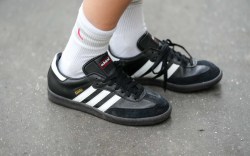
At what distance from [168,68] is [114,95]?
227mm

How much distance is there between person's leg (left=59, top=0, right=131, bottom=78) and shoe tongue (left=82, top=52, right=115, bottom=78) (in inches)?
0.5

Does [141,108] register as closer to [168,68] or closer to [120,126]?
[120,126]

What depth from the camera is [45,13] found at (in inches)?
74.4

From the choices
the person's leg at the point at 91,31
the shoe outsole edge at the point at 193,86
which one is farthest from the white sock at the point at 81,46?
the shoe outsole edge at the point at 193,86

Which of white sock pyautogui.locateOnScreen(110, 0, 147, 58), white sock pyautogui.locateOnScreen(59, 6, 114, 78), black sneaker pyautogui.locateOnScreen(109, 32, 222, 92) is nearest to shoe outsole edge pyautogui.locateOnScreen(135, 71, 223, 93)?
black sneaker pyautogui.locateOnScreen(109, 32, 222, 92)

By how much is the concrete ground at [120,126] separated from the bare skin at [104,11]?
30cm

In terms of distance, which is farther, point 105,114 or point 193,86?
point 193,86

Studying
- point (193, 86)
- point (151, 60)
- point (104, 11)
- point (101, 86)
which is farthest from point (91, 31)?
point (193, 86)

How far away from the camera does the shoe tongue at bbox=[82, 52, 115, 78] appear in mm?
1176

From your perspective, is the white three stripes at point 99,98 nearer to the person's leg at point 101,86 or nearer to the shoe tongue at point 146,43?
the person's leg at point 101,86

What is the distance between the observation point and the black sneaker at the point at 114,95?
118 cm

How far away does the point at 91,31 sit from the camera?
1.10 meters

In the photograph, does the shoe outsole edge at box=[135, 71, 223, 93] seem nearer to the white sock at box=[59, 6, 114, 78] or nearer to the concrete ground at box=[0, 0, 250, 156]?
the concrete ground at box=[0, 0, 250, 156]

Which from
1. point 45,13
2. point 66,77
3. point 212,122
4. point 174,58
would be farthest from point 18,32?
point 212,122
